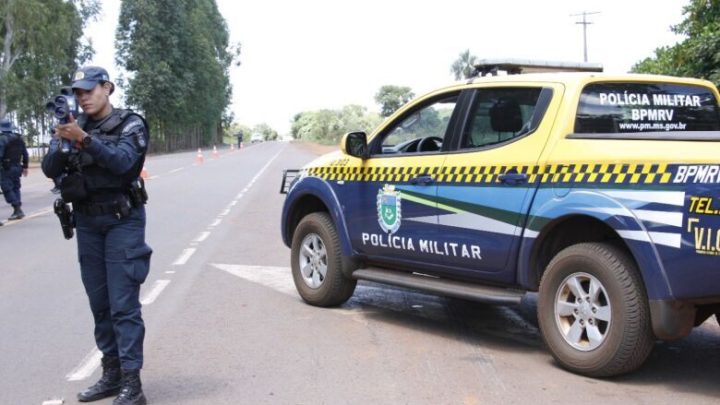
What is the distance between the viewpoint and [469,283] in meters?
6.13

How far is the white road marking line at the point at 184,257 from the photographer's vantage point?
394 inches

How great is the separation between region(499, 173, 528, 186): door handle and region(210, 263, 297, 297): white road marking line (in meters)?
3.10

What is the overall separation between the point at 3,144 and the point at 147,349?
10.3 meters

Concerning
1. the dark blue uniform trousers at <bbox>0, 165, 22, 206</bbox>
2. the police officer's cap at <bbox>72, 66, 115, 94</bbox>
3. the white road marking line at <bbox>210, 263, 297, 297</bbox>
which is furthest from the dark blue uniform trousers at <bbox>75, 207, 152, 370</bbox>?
A: the dark blue uniform trousers at <bbox>0, 165, 22, 206</bbox>

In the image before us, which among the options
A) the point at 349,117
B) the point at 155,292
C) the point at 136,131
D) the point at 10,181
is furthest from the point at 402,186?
the point at 349,117

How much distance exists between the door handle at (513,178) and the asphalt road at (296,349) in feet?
4.09

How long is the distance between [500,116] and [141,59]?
68385mm

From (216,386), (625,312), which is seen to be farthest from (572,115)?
(216,386)

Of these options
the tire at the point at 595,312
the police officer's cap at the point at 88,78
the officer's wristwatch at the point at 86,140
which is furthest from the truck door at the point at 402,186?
the officer's wristwatch at the point at 86,140

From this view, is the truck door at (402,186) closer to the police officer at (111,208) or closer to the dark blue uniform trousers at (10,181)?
the police officer at (111,208)

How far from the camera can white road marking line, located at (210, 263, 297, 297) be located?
8.46 m

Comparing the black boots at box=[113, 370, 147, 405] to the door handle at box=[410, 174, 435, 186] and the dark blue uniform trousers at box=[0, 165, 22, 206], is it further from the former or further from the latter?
the dark blue uniform trousers at box=[0, 165, 22, 206]

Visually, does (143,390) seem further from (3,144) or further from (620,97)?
(3,144)

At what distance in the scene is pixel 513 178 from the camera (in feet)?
18.3
